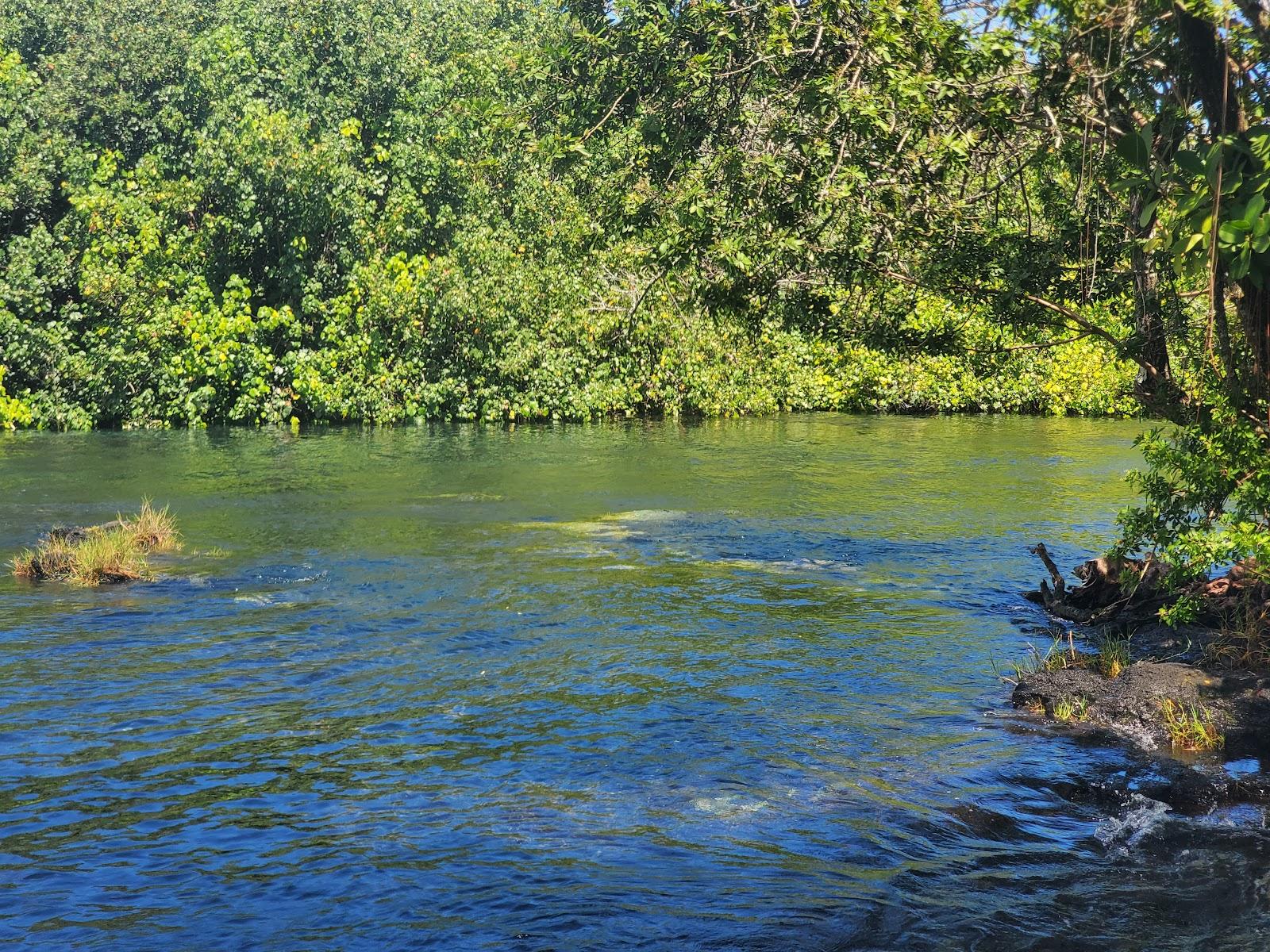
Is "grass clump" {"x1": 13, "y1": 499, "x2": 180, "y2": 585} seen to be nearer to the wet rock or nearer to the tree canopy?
the tree canopy

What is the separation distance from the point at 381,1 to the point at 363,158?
1096 cm

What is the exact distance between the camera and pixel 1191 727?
920 centimetres

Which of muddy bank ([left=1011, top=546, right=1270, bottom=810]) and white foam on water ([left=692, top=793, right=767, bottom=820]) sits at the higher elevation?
muddy bank ([left=1011, top=546, right=1270, bottom=810])

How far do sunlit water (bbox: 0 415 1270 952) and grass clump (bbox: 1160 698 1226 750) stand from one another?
60 centimetres

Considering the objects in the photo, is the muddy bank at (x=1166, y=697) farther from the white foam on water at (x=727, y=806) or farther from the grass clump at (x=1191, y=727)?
the white foam on water at (x=727, y=806)

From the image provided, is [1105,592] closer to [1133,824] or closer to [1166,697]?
[1166,697]

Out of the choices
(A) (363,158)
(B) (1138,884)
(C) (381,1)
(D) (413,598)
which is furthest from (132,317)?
(B) (1138,884)

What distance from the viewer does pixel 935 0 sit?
10992 millimetres

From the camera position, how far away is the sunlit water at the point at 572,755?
6629 millimetres

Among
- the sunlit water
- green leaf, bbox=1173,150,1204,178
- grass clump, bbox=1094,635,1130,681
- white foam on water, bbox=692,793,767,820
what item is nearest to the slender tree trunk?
grass clump, bbox=1094,635,1130,681

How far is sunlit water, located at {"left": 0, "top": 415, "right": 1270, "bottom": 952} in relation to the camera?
6629 mm

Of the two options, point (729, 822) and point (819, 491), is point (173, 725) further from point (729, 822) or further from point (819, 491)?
point (819, 491)

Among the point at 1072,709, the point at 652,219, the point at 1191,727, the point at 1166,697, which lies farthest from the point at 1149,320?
the point at 652,219

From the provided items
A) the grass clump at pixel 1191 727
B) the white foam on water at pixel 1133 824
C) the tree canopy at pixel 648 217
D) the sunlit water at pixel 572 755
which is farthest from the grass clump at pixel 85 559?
the white foam on water at pixel 1133 824
